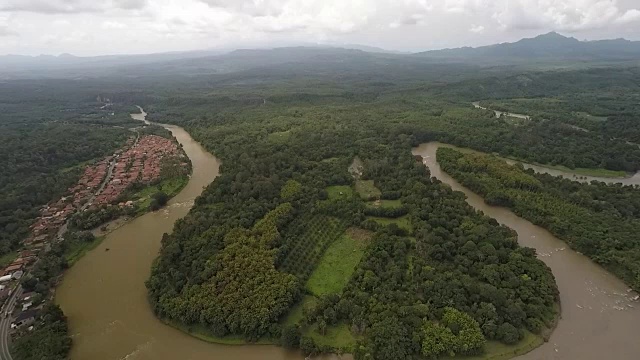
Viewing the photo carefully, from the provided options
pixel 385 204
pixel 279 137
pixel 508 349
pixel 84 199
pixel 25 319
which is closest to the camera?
pixel 508 349

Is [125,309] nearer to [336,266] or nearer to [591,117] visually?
[336,266]

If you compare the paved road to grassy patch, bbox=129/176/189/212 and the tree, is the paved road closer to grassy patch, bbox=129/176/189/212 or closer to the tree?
grassy patch, bbox=129/176/189/212

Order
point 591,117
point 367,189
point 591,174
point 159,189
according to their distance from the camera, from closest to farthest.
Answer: point 367,189, point 159,189, point 591,174, point 591,117

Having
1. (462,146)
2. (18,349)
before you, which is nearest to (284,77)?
(462,146)

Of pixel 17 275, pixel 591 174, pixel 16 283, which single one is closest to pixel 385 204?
pixel 591 174

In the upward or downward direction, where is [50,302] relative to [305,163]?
downward

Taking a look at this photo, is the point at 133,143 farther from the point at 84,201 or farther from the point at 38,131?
the point at 84,201
